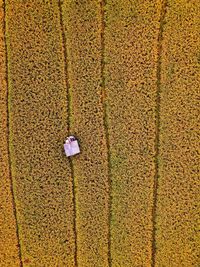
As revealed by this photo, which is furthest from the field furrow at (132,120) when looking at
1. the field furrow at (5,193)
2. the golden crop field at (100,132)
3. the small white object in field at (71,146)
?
the field furrow at (5,193)

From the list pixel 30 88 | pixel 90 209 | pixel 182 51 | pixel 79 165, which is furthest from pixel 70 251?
pixel 182 51

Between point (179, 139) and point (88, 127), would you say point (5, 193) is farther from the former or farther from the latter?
point (179, 139)

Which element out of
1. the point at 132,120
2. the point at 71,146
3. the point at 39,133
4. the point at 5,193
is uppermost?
the point at 132,120

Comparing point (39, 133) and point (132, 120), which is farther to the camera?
point (39, 133)

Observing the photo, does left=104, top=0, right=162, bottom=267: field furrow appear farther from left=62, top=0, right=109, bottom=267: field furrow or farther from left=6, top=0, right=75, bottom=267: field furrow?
left=6, top=0, right=75, bottom=267: field furrow

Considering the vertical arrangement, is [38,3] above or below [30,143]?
above

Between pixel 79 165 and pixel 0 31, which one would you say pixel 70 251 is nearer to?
pixel 79 165

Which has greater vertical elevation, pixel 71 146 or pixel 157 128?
pixel 157 128

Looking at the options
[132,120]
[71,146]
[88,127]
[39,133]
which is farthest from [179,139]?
[39,133]
